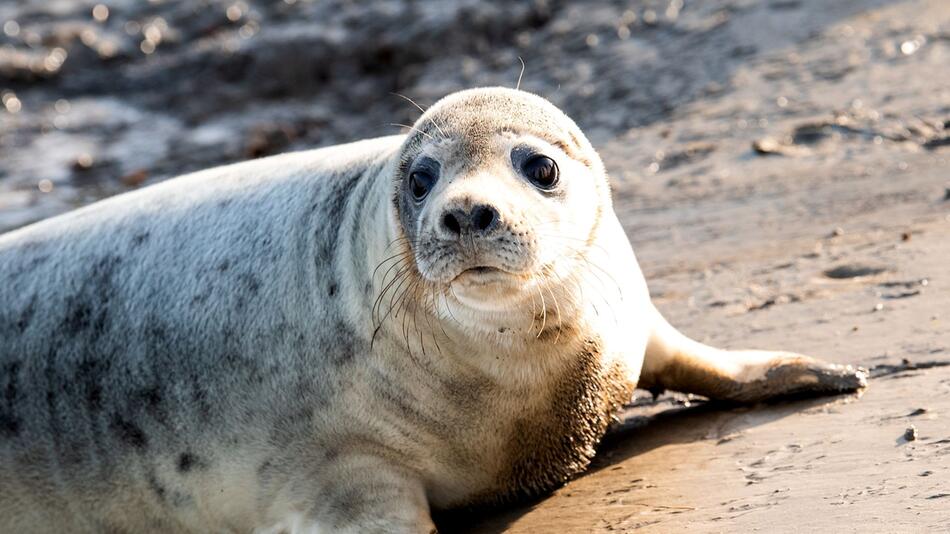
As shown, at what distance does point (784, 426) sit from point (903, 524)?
3.64 feet

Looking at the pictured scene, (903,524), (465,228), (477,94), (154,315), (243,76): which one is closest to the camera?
(903,524)

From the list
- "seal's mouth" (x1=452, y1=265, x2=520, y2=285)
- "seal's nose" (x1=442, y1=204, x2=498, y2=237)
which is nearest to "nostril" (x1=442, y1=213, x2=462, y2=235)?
"seal's nose" (x1=442, y1=204, x2=498, y2=237)

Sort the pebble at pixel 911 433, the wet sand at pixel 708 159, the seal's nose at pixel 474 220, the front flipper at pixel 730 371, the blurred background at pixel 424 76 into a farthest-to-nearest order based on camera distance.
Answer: the blurred background at pixel 424 76 < the front flipper at pixel 730 371 < the wet sand at pixel 708 159 < the pebble at pixel 911 433 < the seal's nose at pixel 474 220

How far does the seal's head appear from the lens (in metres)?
3.88

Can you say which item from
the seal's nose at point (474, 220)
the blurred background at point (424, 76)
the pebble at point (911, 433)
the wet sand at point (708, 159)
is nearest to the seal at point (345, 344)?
the seal's nose at point (474, 220)

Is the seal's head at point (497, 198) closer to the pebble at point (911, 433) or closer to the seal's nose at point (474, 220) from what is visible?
the seal's nose at point (474, 220)

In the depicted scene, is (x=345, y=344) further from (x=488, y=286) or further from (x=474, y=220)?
(x=474, y=220)

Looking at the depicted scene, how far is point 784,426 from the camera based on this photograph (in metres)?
4.70

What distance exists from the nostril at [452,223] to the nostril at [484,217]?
5 centimetres

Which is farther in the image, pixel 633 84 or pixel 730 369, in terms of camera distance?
pixel 633 84

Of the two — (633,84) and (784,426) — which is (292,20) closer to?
(633,84)

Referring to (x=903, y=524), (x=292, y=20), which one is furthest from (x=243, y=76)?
(x=903, y=524)

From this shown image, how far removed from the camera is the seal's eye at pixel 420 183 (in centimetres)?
427

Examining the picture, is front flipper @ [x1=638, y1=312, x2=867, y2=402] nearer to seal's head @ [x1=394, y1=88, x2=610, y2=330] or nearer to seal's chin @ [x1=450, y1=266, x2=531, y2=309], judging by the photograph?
seal's head @ [x1=394, y1=88, x2=610, y2=330]
